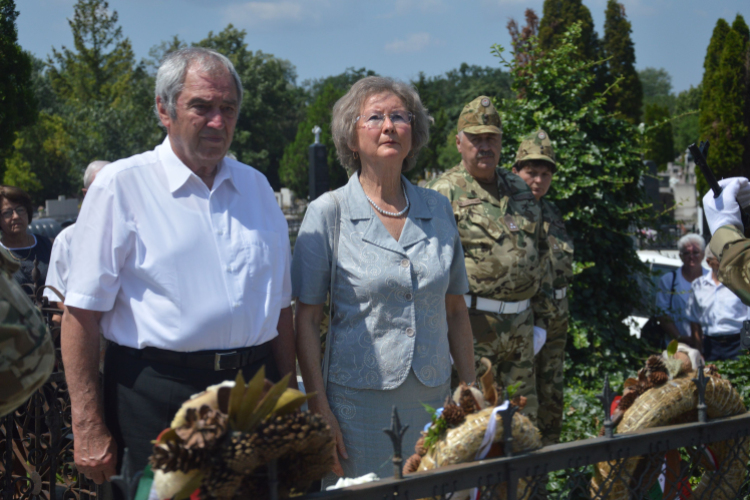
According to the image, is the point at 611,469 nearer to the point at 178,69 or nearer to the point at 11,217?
the point at 178,69

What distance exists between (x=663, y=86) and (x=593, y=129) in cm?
12649

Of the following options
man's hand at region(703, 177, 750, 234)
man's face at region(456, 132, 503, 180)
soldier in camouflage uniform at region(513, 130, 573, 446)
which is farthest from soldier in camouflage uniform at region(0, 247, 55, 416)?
soldier in camouflage uniform at region(513, 130, 573, 446)

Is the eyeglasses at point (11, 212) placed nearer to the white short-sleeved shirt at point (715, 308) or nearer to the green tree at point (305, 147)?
the white short-sleeved shirt at point (715, 308)

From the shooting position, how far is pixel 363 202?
2.56m

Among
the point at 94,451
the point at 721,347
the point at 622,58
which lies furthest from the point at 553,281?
the point at 622,58

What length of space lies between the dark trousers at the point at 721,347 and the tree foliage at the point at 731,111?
11.2 meters

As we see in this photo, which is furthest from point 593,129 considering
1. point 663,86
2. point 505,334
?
point 663,86

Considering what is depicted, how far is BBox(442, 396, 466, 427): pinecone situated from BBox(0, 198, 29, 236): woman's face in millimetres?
3902

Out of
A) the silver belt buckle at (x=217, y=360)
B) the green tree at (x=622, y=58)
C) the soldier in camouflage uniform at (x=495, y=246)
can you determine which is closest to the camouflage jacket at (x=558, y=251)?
the soldier in camouflage uniform at (x=495, y=246)

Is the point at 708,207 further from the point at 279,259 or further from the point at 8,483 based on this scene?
Result: the point at 8,483

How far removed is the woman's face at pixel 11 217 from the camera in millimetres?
4520

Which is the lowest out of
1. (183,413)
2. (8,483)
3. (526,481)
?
(8,483)

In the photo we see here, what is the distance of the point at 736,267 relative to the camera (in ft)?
7.72

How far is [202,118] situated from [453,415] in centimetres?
121
